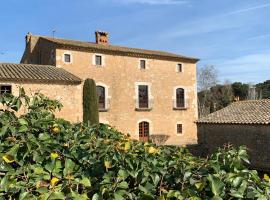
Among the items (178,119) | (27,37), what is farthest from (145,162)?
(27,37)


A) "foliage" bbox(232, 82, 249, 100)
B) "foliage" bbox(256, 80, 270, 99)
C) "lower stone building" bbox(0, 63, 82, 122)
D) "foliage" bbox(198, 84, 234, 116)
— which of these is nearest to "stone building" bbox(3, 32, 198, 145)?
"lower stone building" bbox(0, 63, 82, 122)

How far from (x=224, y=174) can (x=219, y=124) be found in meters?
16.3

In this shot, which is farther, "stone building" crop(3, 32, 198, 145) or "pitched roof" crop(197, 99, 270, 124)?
"stone building" crop(3, 32, 198, 145)

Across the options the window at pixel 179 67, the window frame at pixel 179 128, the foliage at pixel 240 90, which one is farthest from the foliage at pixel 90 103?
the foliage at pixel 240 90

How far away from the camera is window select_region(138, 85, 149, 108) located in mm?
25047

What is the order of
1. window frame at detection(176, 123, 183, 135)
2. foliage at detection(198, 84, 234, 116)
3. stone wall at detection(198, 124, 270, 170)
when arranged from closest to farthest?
stone wall at detection(198, 124, 270, 170), window frame at detection(176, 123, 183, 135), foliage at detection(198, 84, 234, 116)

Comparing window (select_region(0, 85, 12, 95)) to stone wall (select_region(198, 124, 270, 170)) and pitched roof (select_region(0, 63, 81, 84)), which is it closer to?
pitched roof (select_region(0, 63, 81, 84))

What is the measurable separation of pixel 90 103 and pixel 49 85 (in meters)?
3.19

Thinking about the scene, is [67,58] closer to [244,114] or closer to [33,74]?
[33,74]

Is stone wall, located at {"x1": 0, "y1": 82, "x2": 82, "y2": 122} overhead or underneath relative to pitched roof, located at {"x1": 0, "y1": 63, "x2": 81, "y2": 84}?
underneath

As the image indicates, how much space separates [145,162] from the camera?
2.43 m

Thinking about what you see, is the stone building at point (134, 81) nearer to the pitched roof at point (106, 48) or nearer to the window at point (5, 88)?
the pitched roof at point (106, 48)

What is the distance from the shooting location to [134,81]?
81.2ft

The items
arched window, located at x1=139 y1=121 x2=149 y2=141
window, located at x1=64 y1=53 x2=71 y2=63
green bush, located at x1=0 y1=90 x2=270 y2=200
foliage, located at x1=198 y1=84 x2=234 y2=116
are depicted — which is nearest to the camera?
green bush, located at x1=0 y1=90 x2=270 y2=200
